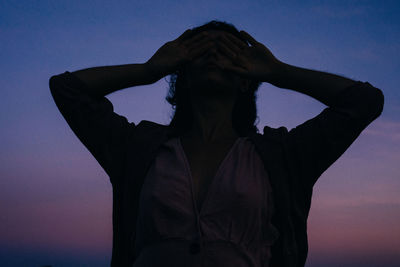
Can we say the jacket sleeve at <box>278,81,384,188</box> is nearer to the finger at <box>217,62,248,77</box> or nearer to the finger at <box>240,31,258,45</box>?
the finger at <box>217,62,248,77</box>

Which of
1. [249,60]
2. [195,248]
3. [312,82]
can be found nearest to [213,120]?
[249,60]

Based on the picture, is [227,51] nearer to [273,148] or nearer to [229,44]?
[229,44]

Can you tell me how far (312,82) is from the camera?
2523mm

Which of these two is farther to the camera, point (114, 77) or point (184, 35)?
point (184, 35)

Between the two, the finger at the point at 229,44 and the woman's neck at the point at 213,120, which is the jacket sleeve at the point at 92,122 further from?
the finger at the point at 229,44

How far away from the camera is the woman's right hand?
9.05ft

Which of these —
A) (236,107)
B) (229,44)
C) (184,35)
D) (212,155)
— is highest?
(184,35)

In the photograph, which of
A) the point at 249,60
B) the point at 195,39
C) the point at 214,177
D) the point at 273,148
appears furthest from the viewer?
the point at 195,39

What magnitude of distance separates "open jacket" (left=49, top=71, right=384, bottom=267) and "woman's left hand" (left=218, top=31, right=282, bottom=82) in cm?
36

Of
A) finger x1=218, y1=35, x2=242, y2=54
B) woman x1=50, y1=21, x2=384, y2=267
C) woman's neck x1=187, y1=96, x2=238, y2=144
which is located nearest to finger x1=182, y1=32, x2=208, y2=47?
woman x1=50, y1=21, x2=384, y2=267

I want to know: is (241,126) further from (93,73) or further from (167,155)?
(93,73)

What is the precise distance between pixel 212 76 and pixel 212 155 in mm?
528

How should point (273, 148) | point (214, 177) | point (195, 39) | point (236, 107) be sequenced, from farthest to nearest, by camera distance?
point (236, 107) < point (195, 39) < point (273, 148) < point (214, 177)

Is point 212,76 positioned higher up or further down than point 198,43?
further down
